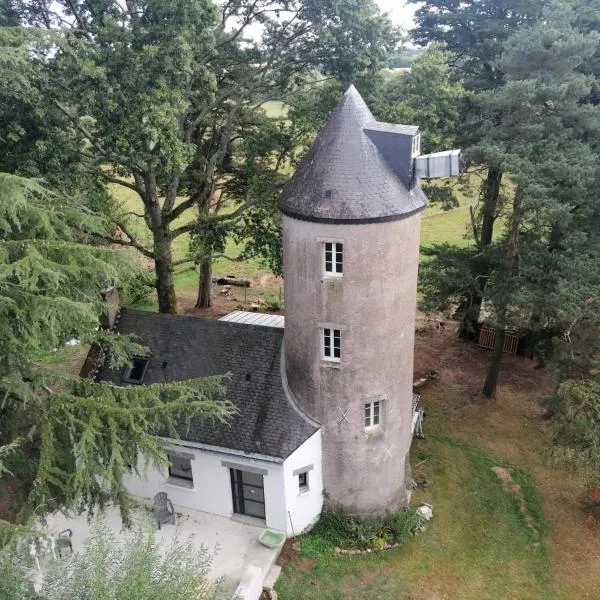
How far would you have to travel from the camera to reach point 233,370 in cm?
1923

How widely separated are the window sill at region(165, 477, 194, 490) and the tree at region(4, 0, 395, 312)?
1014cm

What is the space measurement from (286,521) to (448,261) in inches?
617

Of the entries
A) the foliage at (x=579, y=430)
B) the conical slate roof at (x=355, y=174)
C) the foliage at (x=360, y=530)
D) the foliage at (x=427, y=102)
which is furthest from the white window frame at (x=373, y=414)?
the foliage at (x=427, y=102)

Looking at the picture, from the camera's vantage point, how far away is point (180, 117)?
79.4 feet

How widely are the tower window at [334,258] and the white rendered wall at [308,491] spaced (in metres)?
5.30

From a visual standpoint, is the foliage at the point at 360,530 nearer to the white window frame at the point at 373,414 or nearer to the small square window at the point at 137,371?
the white window frame at the point at 373,414

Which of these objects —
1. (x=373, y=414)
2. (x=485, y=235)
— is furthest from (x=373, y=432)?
(x=485, y=235)

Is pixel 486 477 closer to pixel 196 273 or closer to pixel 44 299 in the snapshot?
pixel 44 299

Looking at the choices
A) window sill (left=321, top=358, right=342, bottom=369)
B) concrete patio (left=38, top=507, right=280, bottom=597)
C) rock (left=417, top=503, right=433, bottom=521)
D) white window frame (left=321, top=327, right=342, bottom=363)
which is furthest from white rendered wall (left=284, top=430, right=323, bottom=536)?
rock (left=417, top=503, right=433, bottom=521)

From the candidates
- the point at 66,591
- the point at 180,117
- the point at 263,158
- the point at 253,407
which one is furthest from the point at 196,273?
the point at 66,591

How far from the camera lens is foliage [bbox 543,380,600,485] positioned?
17.9m

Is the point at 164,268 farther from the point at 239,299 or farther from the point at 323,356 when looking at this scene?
the point at 323,356

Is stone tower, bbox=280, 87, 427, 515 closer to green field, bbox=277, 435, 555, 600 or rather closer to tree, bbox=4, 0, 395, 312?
green field, bbox=277, 435, 555, 600

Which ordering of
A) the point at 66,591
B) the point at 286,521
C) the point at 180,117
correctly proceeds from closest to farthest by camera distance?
the point at 66,591 < the point at 286,521 < the point at 180,117
